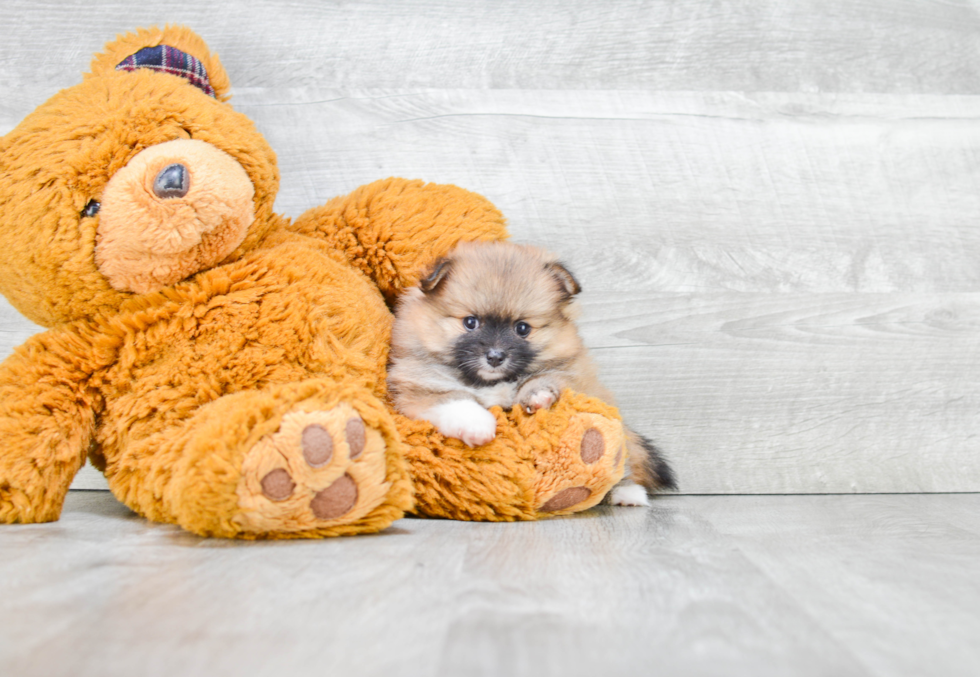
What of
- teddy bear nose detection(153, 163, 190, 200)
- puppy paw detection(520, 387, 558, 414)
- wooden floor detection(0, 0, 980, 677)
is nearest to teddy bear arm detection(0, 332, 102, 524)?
teddy bear nose detection(153, 163, 190, 200)

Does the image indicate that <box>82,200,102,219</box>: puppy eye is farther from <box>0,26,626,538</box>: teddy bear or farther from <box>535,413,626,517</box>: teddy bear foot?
<box>535,413,626,517</box>: teddy bear foot

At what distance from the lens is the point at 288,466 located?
1214 millimetres

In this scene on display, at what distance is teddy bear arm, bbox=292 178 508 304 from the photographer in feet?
5.84

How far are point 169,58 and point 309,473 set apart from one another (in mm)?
951

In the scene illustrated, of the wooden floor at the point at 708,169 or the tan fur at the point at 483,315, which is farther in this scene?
the wooden floor at the point at 708,169

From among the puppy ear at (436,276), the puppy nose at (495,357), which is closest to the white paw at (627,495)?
the puppy nose at (495,357)

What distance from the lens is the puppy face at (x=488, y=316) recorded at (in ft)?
5.52

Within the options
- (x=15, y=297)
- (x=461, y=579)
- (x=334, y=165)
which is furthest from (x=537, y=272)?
(x=15, y=297)

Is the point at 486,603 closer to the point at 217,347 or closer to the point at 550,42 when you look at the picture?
the point at 217,347

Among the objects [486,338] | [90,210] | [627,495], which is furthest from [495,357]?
[90,210]

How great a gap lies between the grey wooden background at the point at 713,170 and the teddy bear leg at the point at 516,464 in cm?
58

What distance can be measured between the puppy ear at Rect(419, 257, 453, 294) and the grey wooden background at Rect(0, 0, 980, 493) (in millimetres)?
476

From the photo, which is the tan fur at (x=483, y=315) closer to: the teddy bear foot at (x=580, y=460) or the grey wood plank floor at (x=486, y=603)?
the teddy bear foot at (x=580, y=460)

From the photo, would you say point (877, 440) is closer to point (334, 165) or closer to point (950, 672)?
point (950, 672)
